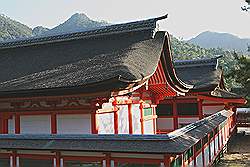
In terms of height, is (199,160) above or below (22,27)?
below

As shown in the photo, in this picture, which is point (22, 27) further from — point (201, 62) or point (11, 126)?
point (11, 126)

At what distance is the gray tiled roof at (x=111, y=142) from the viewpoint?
23.1 feet

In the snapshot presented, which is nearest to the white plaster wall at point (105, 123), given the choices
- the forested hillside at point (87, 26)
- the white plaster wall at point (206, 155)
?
the white plaster wall at point (206, 155)

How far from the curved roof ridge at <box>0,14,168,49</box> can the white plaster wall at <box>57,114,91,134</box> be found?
4.47 m

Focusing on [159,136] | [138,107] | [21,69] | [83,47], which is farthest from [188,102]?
[159,136]

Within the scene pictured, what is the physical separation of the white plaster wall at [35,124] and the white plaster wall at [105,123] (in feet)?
5.81

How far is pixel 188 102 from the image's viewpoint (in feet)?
62.4

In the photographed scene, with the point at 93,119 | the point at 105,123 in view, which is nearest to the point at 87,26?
the point at 105,123

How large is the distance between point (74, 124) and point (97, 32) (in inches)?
195

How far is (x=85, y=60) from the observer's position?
10.7 metres

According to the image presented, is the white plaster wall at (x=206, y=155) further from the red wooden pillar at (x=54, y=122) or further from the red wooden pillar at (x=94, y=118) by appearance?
the red wooden pillar at (x=54, y=122)

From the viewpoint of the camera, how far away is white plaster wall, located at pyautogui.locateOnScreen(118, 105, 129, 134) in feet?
36.0

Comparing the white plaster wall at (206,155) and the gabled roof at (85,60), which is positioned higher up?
the gabled roof at (85,60)

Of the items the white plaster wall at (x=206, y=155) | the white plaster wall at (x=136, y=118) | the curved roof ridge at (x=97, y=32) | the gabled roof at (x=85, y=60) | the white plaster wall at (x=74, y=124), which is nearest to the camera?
the gabled roof at (x=85, y=60)
